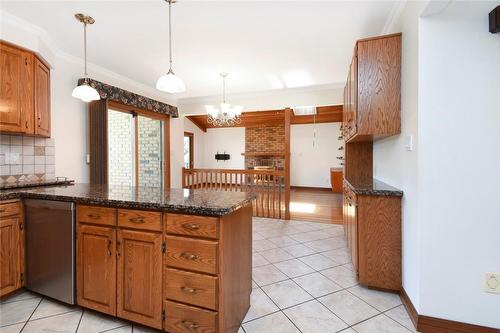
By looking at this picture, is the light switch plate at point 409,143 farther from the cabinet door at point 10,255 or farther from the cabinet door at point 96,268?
the cabinet door at point 10,255

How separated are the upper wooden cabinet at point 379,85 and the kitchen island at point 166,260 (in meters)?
1.31

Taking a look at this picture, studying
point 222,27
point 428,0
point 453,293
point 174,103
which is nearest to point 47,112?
point 222,27

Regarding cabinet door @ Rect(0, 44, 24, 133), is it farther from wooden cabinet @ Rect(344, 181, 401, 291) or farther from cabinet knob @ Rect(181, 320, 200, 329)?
wooden cabinet @ Rect(344, 181, 401, 291)

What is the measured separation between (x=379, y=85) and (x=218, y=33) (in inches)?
67.3

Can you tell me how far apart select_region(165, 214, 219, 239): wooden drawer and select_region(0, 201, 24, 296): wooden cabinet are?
1.50 metres

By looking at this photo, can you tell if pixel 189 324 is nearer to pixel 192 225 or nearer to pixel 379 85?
pixel 192 225

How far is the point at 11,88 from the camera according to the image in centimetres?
223

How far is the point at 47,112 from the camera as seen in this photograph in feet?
8.68

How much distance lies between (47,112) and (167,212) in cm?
227

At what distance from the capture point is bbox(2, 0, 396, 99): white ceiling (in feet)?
7.07

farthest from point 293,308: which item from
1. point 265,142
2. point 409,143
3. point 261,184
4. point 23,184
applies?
point 265,142

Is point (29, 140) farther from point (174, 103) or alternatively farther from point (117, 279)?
point (174, 103)

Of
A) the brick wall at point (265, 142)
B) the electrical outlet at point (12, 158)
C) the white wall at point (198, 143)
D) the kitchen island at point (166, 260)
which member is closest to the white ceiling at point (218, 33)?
the electrical outlet at point (12, 158)

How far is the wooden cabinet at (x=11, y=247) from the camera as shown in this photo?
1907 millimetres
